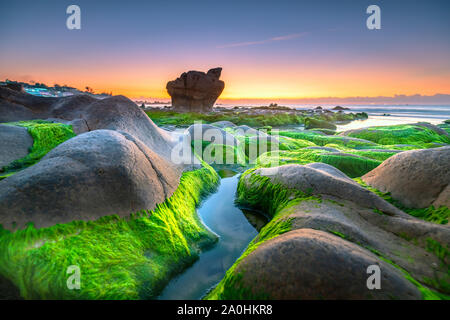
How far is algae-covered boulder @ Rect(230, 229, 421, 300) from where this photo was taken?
164 cm

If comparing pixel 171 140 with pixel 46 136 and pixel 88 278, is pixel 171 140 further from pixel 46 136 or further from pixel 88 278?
pixel 88 278

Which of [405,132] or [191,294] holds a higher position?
[405,132]

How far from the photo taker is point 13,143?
163 inches

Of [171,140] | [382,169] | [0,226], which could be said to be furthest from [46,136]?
[382,169]

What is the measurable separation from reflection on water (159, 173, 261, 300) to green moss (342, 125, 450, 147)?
11299 millimetres

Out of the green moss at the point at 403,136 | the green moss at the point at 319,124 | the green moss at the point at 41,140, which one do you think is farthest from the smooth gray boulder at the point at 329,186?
the green moss at the point at 319,124

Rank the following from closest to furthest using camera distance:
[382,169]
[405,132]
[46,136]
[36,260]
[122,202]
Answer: [36,260]
[122,202]
[382,169]
[46,136]
[405,132]

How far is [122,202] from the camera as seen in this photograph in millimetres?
2697

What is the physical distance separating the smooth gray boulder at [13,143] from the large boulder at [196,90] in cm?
4699

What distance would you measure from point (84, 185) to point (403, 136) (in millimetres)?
15302

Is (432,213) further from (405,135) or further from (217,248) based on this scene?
(405,135)

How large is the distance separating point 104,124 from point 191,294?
408cm

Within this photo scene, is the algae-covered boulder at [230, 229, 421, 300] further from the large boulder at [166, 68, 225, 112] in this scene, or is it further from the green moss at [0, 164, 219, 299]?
the large boulder at [166, 68, 225, 112]

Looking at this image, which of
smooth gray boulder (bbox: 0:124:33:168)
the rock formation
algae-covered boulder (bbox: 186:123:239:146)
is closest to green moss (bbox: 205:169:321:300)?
the rock formation
